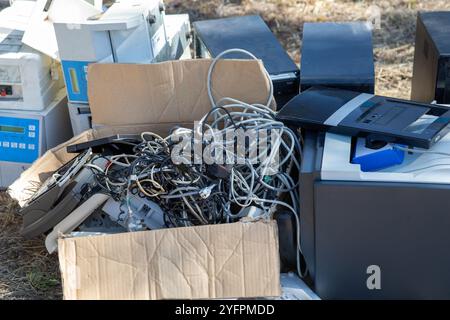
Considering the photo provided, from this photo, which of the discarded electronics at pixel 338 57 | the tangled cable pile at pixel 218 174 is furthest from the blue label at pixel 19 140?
the discarded electronics at pixel 338 57

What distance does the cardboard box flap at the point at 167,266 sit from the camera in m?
1.72

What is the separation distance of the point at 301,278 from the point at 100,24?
1.08 m

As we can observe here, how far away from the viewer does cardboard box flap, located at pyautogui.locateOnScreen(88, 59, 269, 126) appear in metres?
2.13

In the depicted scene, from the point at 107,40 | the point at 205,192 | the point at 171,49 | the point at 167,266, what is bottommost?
the point at 167,266

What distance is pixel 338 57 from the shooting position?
2236mm

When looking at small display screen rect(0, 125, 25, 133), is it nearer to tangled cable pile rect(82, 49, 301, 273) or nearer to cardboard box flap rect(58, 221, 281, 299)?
tangled cable pile rect(82, 49, 301, 273)

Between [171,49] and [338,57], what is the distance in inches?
29.5

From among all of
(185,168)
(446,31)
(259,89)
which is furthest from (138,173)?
(446,31)

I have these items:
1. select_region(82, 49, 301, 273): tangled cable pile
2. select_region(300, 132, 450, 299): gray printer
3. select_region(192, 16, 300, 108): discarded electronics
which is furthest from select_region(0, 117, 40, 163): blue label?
select_region(300, 132, 450, 299): gray printer

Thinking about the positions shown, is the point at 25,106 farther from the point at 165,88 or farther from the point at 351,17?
the point at 351,17

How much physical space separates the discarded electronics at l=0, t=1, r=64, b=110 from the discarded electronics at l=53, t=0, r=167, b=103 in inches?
4.7

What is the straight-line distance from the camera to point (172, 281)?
173 centimetres

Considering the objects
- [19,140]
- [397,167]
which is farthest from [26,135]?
[397,167]
